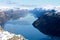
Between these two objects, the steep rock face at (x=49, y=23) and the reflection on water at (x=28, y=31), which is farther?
the steep rock face at (x=49, y=23)

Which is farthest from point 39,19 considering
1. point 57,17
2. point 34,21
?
point 57,17

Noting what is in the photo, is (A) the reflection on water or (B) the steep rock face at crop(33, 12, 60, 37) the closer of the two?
(A) the reflection on water

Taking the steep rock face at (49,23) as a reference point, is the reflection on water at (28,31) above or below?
below

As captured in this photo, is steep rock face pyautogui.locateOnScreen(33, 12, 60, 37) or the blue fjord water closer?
the blue fjord water

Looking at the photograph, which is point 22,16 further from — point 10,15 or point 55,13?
point 55,13

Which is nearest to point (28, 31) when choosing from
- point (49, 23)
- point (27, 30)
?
point (27, 30)

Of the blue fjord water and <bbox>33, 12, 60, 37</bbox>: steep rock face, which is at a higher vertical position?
<bbox>33, 12, 60, 37</bbox>: steep rock face

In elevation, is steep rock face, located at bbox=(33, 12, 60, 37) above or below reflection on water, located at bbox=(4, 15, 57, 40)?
above

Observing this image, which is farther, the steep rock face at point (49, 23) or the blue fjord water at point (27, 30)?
the steep rock face at point (49, 23)

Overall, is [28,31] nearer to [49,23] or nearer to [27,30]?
[27,30]
